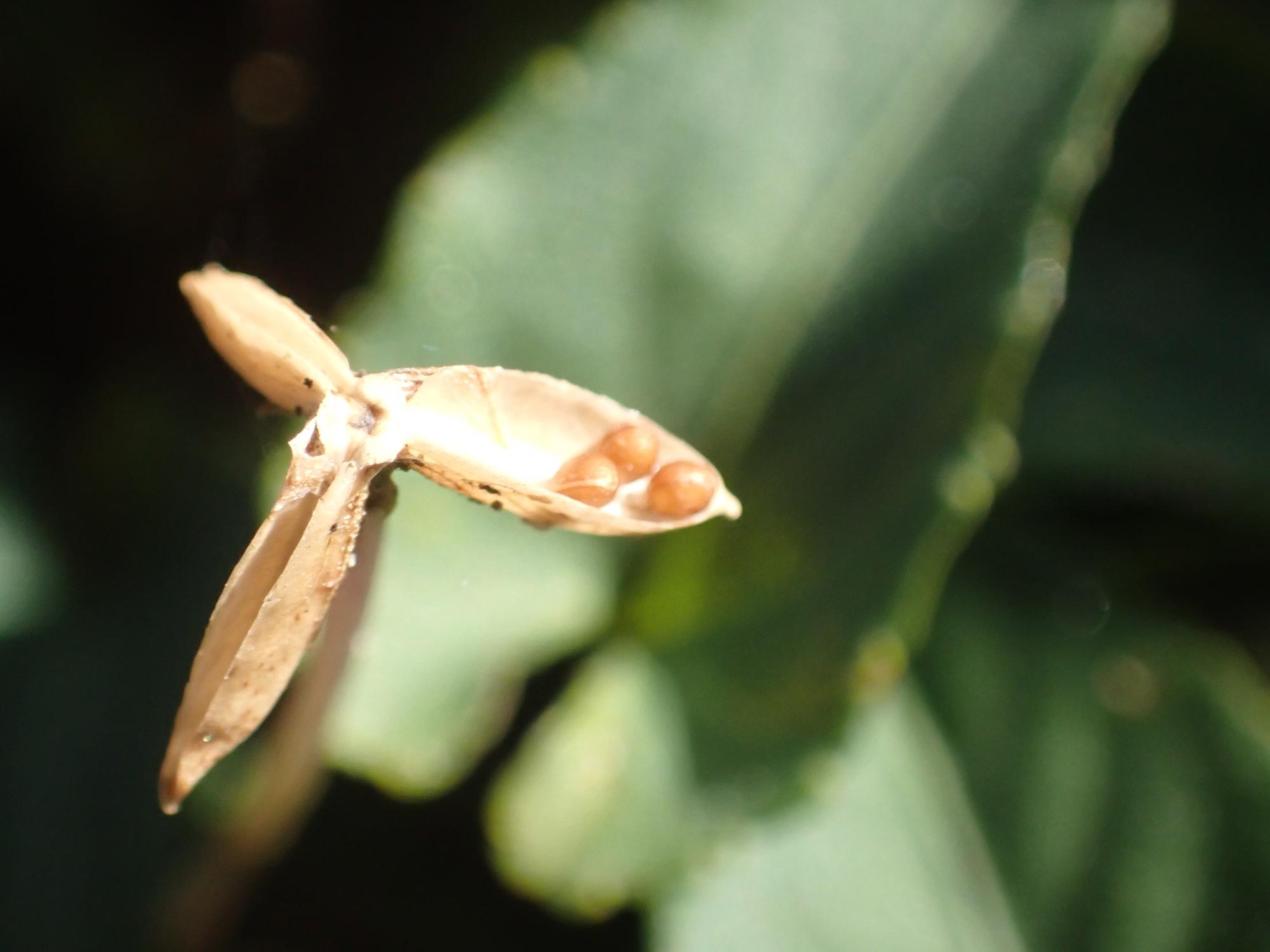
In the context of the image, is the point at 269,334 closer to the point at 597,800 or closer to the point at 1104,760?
the point at 597,800

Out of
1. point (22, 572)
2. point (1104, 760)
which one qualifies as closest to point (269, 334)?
point (22, 572)

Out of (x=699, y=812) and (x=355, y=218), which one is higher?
(x=355, y=218)

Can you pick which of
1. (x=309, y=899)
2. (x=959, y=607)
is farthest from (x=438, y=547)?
(x=959, y=607)

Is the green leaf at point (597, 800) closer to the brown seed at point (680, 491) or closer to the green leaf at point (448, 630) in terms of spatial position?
the green leaf at point (448, 630)

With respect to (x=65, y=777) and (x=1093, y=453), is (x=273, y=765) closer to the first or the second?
(x=65, y=777)

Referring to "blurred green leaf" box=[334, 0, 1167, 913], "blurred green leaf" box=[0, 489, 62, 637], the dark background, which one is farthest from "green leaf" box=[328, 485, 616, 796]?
"blurred green leaf" box=[0, 489, 62, 637]

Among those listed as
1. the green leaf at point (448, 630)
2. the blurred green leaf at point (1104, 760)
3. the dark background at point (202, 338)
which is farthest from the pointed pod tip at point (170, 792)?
the blurred green leaf at point (1104, 760)
